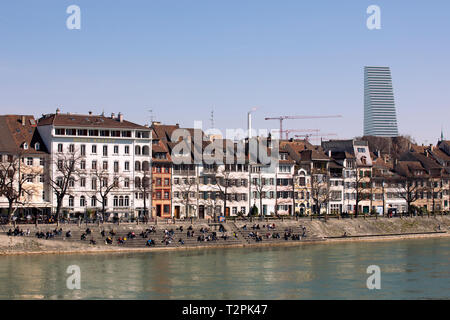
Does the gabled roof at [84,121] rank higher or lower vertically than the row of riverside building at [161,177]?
higher

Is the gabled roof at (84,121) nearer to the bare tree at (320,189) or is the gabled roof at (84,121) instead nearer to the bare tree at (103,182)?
the bare tree at (103,182)

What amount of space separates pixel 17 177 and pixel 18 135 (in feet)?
19.3

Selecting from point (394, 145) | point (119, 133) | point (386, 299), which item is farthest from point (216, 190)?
point (394, 145)

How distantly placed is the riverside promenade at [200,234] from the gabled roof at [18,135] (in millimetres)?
15431

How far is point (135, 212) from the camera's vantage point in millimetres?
100375

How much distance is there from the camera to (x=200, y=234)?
89438 millimetres

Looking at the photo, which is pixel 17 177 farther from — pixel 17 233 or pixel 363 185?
pixel 363 185

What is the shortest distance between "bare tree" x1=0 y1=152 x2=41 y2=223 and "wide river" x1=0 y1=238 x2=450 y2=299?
12.6m

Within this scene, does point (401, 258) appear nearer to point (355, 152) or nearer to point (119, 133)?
point (119, 133)

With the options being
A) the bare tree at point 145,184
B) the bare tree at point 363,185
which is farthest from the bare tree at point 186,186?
the bare tree at point 363,185

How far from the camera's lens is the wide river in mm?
55469

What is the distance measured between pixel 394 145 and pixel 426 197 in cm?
6437

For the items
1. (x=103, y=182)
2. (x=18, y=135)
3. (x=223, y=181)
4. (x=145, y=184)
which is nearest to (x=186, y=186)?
(x=223, y=181)

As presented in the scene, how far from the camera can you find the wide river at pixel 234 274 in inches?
2184
